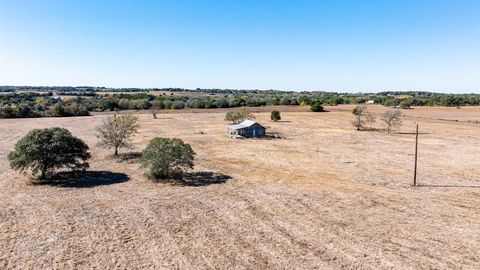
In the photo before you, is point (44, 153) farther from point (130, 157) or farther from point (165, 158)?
point (130, 157)

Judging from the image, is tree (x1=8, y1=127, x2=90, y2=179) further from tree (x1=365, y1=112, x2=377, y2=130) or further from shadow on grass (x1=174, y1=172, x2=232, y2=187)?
tree (x1=365, y1=112, x2=377, y2=130)

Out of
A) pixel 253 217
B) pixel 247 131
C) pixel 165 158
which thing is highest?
pixel 165 158

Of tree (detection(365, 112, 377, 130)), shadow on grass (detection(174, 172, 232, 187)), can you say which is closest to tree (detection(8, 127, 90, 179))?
shadow on grass (detection(174, 172, 232, 187))

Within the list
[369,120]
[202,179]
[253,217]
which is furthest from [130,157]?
[369,120]

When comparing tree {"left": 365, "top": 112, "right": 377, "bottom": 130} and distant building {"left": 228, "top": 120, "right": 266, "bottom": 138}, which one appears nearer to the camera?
distant building {"left": 228, "top": 120, "right": 266, "bottom": 138}

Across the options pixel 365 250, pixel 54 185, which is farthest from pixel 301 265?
pixel 54 185
